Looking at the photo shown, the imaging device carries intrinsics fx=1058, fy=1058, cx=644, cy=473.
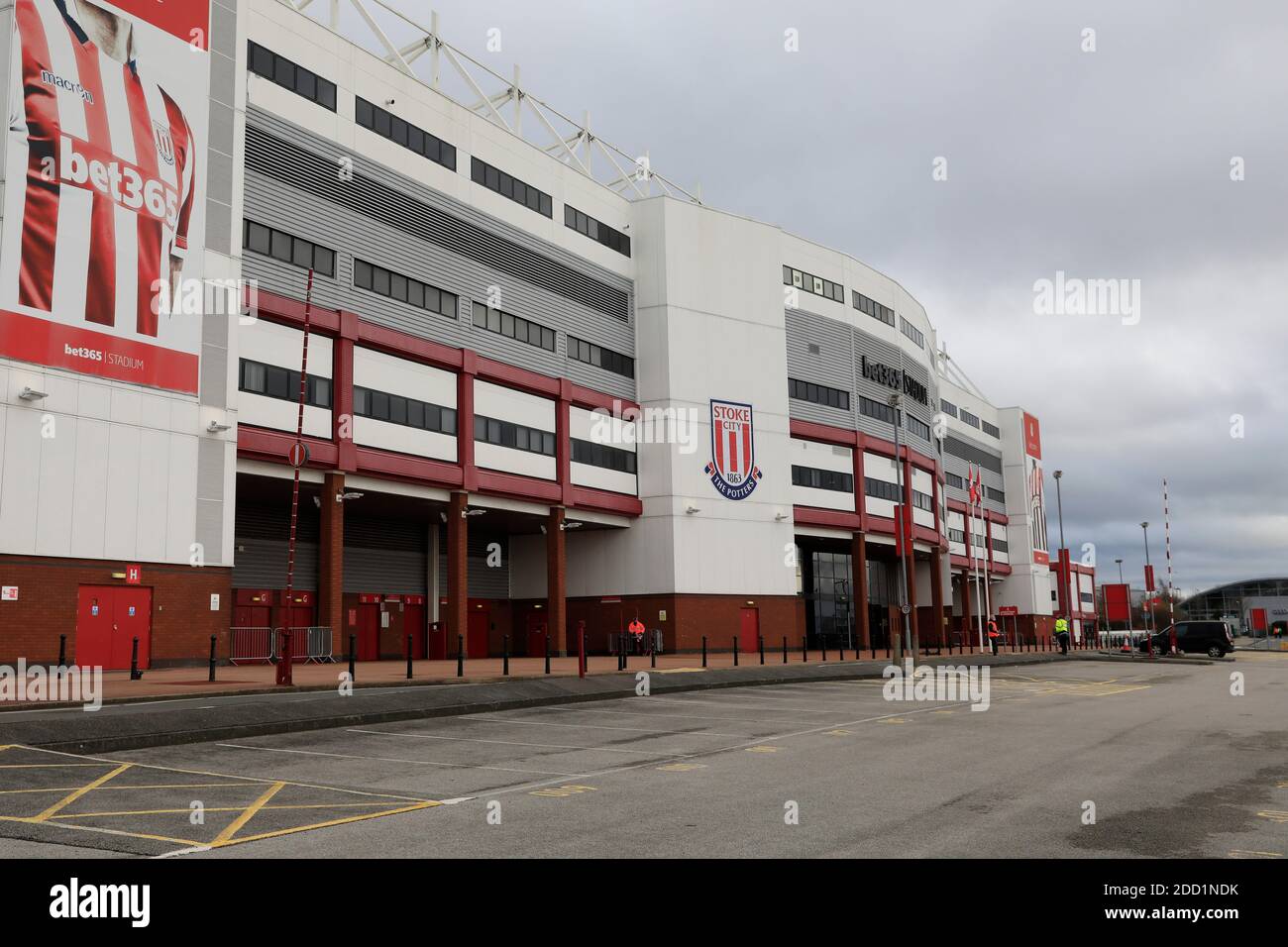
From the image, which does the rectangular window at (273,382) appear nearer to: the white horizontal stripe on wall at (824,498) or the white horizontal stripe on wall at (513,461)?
the white horizontal stripe on wall at (513,461)

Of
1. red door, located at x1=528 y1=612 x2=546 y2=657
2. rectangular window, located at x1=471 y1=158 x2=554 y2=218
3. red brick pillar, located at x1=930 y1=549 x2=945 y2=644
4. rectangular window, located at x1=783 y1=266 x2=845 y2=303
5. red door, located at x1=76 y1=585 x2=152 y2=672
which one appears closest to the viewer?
red door, located at x1=76 y1=585 x2=152 y2=672

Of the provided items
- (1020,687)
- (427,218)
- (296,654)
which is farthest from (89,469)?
(1020,687)

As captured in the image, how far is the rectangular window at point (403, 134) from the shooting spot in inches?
1505

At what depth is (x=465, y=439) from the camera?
41000 millimetres

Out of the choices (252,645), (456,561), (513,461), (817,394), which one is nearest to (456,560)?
(456,561)

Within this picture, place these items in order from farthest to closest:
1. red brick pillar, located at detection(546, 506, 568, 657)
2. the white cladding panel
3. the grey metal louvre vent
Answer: red brick pillar, located at detection(546, 506, 568, 657) < the white cladding panel < the grey metal louvre vent

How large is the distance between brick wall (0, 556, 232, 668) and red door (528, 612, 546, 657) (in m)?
20.1

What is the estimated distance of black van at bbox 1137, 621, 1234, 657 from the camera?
176 ft

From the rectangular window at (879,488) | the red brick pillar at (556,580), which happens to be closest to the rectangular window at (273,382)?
the red brick pillar at (556,580)

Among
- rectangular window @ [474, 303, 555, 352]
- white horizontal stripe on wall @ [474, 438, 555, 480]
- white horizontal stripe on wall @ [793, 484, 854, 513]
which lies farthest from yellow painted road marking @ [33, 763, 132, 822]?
white horizontal stripe on wall @ [793, 484, 854, 513]

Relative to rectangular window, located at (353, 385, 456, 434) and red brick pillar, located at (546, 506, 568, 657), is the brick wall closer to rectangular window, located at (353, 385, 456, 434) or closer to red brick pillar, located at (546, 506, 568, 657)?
rectangular window, located at (353, 385, 456, 434)

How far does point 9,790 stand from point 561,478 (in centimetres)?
3537

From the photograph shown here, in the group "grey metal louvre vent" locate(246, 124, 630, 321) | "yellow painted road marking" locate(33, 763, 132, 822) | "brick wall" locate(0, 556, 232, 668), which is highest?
"grey metal louvre vent" locate(246, 124, 630, 321)

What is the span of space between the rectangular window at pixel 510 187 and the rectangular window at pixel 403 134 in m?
1.43
